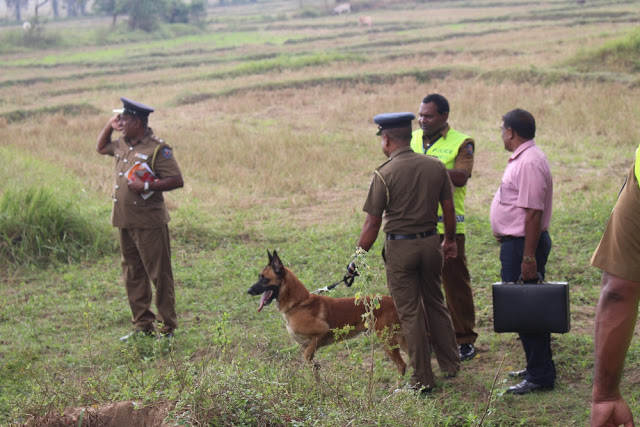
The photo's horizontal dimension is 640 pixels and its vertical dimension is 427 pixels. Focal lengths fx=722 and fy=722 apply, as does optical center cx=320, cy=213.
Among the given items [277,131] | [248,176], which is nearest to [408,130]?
[248,176]

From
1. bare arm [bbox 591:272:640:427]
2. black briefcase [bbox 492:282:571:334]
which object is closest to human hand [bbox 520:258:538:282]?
black briefcase [bbox 492:282:571:334]

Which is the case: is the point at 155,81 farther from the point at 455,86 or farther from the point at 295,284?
the point at 295,284

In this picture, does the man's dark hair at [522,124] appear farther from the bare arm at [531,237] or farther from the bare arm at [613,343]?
the bare arm at [613,343]

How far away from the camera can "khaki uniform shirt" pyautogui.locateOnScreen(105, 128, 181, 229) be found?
6145 millimetres

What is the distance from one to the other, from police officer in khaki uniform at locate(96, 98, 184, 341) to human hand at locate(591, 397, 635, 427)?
4319 millimetres

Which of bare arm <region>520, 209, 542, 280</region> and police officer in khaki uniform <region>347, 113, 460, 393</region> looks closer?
bare arm <region>520, 209, 542, 280</region>

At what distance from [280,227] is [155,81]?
18874 mm

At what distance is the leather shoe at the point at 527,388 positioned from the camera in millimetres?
4926

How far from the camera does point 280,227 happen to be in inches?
382

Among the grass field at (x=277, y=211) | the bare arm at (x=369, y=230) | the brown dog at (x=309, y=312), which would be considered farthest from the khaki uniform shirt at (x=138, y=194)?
the bare arm at (x=369, y=230)

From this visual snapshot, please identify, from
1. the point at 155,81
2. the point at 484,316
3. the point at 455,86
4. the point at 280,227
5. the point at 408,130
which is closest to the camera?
the point at 408,130

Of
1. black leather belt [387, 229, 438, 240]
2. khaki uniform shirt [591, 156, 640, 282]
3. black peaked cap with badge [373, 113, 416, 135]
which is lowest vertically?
black leather belt [387, 229, 438, 240]

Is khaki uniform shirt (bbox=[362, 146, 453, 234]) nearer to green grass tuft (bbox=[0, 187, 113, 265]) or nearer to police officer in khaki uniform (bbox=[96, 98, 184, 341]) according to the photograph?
police officer in khaki uniform (bbox=[96, 98, 184, 341])

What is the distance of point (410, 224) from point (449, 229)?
397 millimetres
